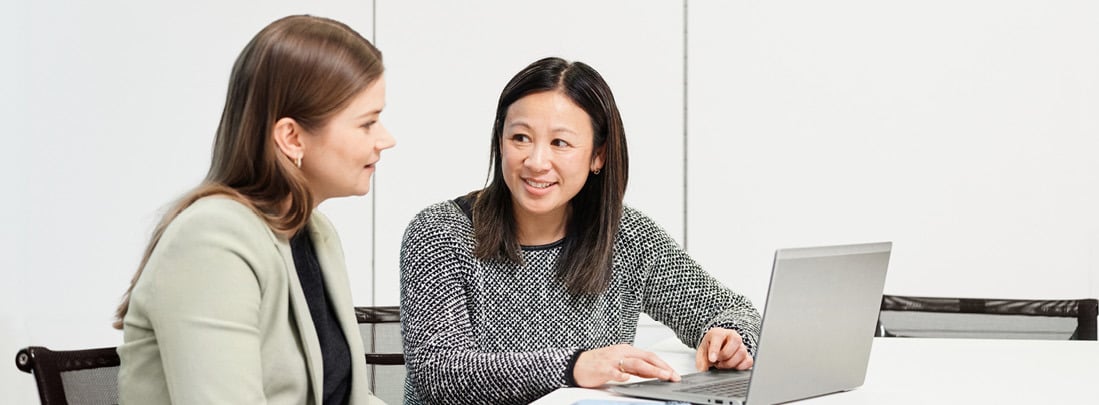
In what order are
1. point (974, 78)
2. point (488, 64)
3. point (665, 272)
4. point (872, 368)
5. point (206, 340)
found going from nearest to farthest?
1. point (206, 340)
2. point (872, 368)
3. point (665, 272)
4. point (974, 78)
5. point (488, 64)

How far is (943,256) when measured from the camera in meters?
3.79

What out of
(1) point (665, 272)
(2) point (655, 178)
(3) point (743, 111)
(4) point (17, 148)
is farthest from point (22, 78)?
(1) point (665, 272)

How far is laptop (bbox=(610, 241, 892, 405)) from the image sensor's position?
157 centimetres

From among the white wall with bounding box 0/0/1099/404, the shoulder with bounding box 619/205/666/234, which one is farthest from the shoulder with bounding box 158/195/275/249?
the white wall with bounding box 0/0/1099/404

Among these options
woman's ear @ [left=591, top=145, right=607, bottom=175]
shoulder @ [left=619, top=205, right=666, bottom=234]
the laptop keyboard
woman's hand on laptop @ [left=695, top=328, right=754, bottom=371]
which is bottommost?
the laptop keyboard

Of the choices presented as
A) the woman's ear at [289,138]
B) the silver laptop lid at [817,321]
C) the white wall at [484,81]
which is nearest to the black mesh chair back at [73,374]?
the woman's ear at [289,138]

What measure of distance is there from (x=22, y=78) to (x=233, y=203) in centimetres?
313

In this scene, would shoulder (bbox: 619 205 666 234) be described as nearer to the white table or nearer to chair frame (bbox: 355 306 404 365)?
the white table

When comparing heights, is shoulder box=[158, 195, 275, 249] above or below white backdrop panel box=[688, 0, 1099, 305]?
below

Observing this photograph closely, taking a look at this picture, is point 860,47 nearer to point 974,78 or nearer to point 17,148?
point 974,78

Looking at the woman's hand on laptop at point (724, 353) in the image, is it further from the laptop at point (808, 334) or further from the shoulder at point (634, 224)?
the shoulder at point (634, 224)

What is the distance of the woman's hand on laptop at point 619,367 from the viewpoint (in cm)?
175

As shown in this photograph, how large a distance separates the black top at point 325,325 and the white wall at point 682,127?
6.59 ft

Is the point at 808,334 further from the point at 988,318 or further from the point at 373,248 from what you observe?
the point at 373,248
